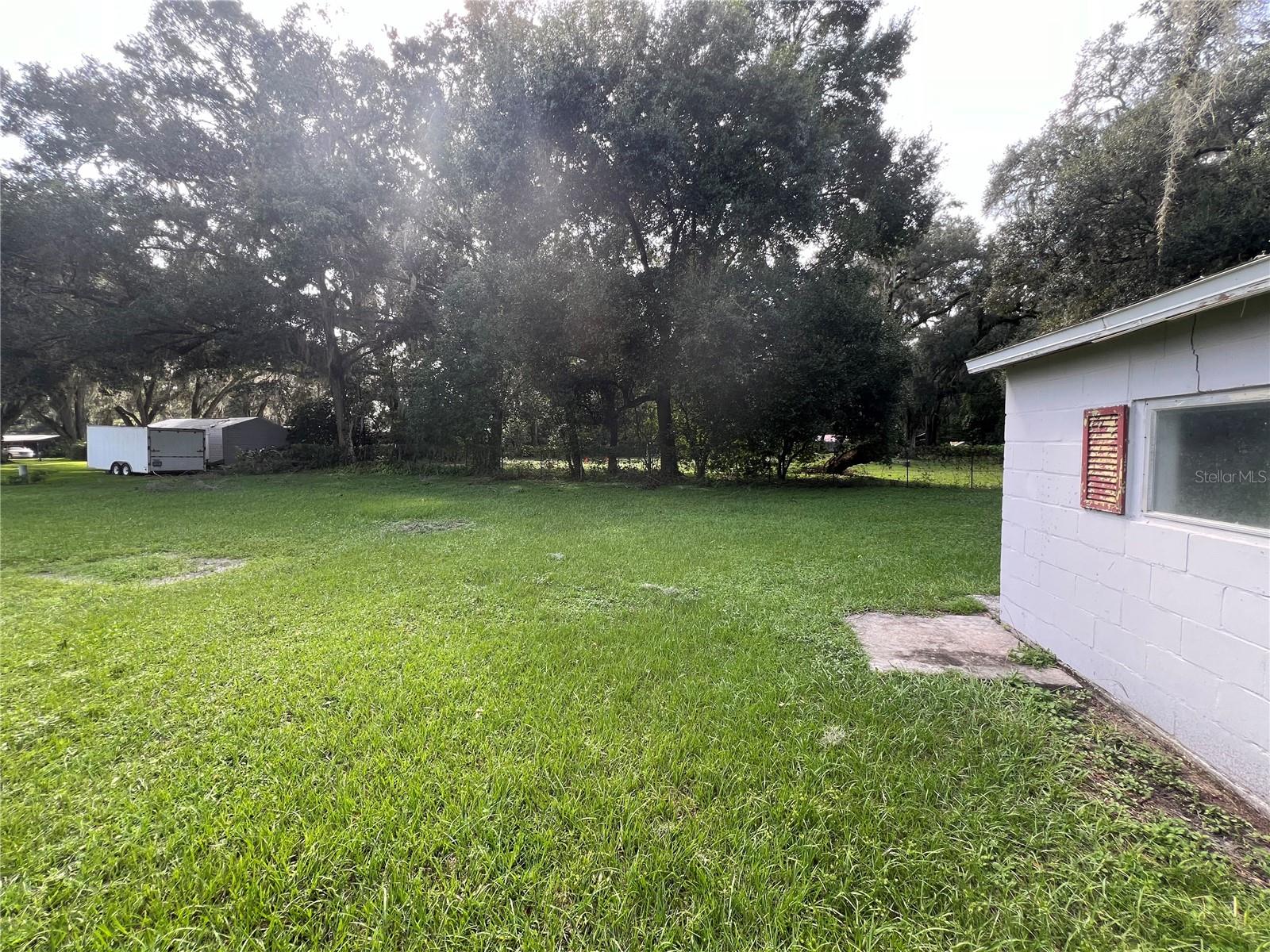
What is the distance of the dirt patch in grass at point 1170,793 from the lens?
1.80 metres

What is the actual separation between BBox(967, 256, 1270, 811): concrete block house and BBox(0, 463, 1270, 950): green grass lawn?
494mm

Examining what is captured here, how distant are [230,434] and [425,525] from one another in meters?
17.3

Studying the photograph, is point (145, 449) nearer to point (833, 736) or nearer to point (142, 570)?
point (142, 570)

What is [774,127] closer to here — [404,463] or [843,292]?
[843,292]

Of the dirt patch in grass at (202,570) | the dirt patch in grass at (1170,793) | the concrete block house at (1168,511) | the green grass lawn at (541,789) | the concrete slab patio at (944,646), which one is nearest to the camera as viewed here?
the green grass lawn at (541,789)

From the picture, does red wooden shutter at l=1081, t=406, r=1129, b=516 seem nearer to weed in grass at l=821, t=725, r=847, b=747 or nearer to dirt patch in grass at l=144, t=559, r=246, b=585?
weed in grass at l=821, t=725, r=847, b=747

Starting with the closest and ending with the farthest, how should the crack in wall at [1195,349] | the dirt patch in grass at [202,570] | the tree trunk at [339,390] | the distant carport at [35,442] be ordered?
the crack in wall at [1195,349] → the dirt patch in grass at [202,570] → the tree trunk at [339,390] → the distant carport at [35,442]

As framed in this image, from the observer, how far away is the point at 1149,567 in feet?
8.28

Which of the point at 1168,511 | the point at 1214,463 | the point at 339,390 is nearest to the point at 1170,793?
the point at 1168,511

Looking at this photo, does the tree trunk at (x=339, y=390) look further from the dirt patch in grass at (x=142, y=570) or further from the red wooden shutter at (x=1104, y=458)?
the red wooden shutter at (x=1104, y=458)

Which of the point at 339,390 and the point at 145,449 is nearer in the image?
the point at 145,449

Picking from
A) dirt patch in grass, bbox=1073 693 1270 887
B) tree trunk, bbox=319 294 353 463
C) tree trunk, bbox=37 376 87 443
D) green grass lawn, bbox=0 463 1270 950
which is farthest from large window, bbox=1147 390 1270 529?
tree trunk, bbox=37 376 87 443

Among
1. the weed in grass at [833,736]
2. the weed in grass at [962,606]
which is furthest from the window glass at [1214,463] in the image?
the weed in grass at [962,606]

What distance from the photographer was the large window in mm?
2033
